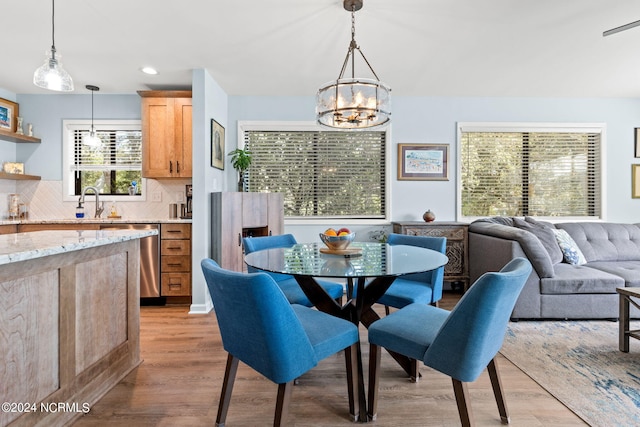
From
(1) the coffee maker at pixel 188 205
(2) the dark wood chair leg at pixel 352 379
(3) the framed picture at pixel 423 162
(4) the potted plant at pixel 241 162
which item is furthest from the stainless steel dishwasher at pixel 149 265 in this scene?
(3) the framed picture at pixel 423 162

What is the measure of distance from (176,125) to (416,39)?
2.67m

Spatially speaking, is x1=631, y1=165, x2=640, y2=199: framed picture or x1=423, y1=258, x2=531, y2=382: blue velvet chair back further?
x1=631, y1=165, x2=640, y2=199: framed picture

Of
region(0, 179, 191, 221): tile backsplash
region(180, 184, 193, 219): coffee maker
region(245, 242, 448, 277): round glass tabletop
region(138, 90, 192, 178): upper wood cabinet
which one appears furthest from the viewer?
region(0, 179, 191, 221): tile backsplash

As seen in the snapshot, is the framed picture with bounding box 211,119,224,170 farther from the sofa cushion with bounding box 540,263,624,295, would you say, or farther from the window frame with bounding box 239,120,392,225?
the sofa cushion with bounding box 540,263,624,295

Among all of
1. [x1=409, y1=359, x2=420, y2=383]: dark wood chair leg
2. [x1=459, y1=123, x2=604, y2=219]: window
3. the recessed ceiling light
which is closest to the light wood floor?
[x1=409, y1=359, x2=420, y2=383]: dark wood chair leg

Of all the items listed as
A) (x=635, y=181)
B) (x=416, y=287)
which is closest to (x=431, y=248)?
(x=416, y=287)

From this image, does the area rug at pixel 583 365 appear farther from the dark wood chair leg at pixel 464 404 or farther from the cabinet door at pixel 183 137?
the cabinet door at pixel 183 137

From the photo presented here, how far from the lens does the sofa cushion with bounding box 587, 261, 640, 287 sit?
2891 mm

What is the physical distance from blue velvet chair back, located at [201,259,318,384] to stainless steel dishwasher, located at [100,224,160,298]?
2.45 metres

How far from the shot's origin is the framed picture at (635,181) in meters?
4.14

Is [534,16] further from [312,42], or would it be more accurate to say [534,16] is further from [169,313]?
[169,313]

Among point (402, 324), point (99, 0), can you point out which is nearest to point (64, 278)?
point (402, 324)

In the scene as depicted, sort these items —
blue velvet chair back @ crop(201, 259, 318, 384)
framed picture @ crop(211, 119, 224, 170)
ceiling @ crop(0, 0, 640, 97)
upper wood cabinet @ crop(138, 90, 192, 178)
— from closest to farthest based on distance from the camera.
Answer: blue velvet chair back @ crop(201, 259, 318, 384), ceiling @ crop(0, 0, 640, 97), framed picture @ crop(211, 119, 224, 170), upper wood cabinet @ crop(138, 90, 192, 178)

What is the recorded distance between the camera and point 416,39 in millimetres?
2707
